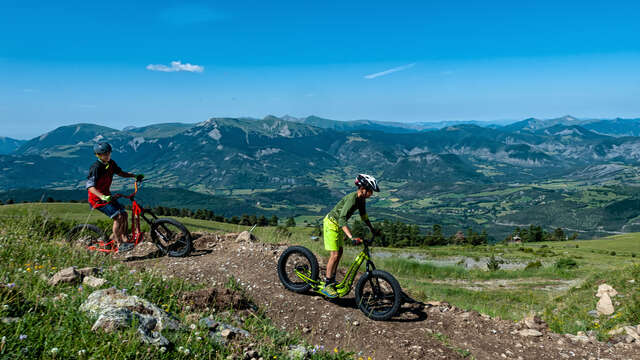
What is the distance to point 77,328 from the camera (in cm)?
441

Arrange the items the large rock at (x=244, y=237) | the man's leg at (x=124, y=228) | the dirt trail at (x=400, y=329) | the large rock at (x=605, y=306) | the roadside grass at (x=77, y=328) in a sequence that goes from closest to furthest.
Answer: the roadside grass at (x=77, y=328)
the dirt trail at (x=400, y=329)
the large rock at (x=605, y=306)
the man's leg at (x=124, y=228)
the large rock at (x=244, y=237)

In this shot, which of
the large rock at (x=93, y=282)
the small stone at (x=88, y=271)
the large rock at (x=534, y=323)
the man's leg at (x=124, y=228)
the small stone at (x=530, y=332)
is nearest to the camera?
the large rock at (x=93, y=282)

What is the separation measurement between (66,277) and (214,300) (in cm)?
266

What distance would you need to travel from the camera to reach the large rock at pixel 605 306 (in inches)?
412

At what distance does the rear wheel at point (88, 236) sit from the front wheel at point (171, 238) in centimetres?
178

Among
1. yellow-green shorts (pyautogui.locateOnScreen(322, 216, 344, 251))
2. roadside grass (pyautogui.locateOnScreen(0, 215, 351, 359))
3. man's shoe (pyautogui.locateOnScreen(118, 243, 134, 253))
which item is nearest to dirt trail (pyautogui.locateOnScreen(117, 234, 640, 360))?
roadside grass (pyautogui.locateOnScreen(0, 215, 351, 359))

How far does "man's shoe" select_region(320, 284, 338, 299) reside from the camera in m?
8.88

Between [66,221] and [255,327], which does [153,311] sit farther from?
[66,221]

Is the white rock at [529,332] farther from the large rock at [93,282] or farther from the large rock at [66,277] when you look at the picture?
the large rock at [66,277]

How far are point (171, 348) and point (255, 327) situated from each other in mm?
2085

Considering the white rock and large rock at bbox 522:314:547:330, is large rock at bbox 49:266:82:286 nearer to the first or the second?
the white rock

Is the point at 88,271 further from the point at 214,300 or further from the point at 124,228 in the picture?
the point at 124,228

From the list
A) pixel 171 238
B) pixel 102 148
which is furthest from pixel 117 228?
pixel 102 148

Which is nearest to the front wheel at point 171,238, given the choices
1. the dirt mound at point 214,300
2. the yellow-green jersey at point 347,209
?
the dirt mound at point 214,300
